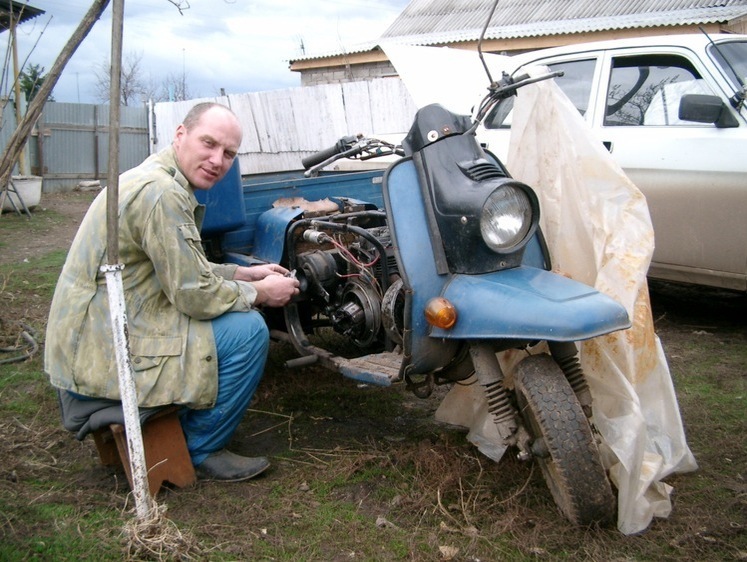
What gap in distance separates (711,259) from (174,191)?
10.9 feet

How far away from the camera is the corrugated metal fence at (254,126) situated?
12.9 m

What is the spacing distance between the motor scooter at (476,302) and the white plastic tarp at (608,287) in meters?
0.12

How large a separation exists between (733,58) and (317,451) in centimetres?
355

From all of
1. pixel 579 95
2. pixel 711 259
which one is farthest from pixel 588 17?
pixel 711 259

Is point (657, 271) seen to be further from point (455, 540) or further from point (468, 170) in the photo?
point (455, 540)

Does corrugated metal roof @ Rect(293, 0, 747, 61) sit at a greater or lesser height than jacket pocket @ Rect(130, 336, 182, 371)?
greater

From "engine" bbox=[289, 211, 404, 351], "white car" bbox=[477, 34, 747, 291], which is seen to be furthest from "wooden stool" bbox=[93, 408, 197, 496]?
"white car" bbox=[477, 34, 747, 291]

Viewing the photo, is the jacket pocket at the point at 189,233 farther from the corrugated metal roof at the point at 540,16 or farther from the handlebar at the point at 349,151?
the corrugated metal roof at the point at 540,16

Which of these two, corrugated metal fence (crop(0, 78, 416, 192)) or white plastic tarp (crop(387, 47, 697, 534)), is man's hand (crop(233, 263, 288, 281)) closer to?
white plastic tarp (crop(387, 47, 697, 534))

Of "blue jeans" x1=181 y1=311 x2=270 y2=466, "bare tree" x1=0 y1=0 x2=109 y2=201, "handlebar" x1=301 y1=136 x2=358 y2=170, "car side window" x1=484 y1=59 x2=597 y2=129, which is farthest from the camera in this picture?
"car side window" x1=484 y1=59 x2=597 y2=129

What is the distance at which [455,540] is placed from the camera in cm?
238

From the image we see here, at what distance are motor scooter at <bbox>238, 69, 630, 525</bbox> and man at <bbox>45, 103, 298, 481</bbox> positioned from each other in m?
0.54

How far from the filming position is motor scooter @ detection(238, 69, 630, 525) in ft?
7.35

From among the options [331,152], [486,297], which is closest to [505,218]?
[486,297]
